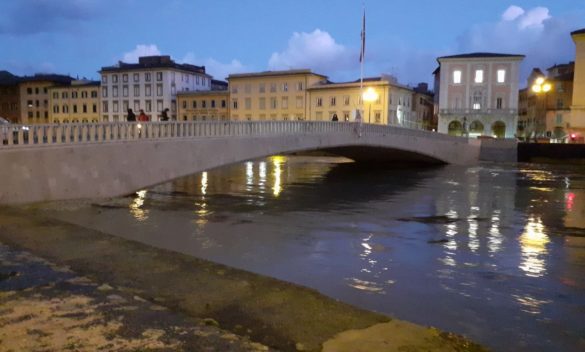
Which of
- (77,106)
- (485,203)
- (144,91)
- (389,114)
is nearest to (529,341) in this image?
(485,203)

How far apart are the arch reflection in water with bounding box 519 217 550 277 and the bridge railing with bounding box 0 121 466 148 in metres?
10.3

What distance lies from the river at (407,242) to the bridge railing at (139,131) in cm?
171

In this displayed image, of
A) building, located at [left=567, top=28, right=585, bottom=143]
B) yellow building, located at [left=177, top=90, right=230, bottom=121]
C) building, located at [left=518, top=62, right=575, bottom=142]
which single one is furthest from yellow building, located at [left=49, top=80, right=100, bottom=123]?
building, located at [left=567, top=28, right=585, bottom=143]

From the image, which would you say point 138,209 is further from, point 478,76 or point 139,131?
point 478,76

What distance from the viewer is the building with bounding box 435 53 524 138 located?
60688mm

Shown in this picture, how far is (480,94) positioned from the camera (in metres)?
61.7

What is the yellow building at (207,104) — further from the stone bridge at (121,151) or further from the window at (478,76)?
the stone bridge at (121,151)

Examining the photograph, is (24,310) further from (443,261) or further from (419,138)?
(419,138)

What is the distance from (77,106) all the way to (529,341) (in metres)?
77.1

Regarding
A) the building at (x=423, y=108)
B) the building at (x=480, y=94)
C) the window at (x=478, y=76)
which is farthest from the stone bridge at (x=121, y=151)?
the building at (x=423, y=108)

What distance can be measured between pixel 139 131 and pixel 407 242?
8.81 metres

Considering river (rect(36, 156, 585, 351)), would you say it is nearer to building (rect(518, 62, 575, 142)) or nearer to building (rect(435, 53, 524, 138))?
building (rect(435, 53, 524, 138))

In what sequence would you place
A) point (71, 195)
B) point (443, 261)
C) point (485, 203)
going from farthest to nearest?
point (485, 203)
point (71, 195)
point (443, 261)

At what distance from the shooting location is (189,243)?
1053 centimetres
